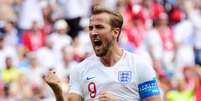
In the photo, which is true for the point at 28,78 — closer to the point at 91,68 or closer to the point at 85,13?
the point at 85,13

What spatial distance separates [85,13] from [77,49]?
197 cm

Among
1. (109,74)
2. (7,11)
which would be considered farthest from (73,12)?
(109,74)

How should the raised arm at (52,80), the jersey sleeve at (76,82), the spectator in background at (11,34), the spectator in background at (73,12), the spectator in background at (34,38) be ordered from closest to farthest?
the raised arm at (52,80), the jersey sleeve at (76,82), the spectator in background at (11,34), the spectator in background at (34,38), the spectator in background at (73,12)

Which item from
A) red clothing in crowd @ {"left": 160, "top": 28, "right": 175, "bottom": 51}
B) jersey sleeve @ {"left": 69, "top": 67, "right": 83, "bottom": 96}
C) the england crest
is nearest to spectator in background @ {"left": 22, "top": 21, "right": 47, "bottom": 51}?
red clothing in crowd @ {"left": 160, "top": 28, "right": 175, "bottom": 51}

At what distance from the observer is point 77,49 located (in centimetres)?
1619

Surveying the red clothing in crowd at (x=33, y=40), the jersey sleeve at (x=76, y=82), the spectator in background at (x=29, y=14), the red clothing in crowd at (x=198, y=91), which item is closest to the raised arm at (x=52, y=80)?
the jersey sleeve at (x=76, y=82)

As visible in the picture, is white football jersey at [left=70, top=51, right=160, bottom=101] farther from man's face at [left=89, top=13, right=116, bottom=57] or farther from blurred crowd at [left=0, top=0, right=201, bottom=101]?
blurred crowd at [left=0, top=0, right=201, bottom=101]

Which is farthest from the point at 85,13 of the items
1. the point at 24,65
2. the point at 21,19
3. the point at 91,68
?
the point at 91,68

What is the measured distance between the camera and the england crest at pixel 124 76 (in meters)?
7.89

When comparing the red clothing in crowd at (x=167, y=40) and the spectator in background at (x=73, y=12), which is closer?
the red clothing in crowd at (x=167, y=40)

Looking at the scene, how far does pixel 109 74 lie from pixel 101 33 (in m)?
0.36

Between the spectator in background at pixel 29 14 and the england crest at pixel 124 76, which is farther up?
the spectator in background at pixel 29 14

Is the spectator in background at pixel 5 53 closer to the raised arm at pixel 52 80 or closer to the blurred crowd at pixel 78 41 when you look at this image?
the blurred crowd at pixel 78 41

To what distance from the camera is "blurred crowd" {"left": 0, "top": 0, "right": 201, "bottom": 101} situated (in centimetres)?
1466
